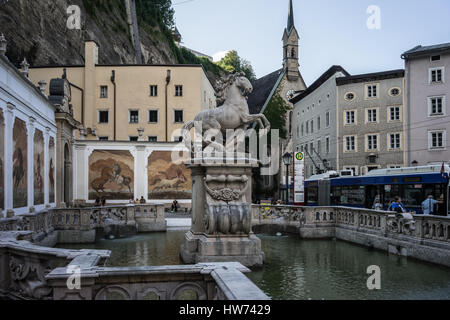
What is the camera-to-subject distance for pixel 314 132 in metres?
55.2

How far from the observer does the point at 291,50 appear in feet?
289

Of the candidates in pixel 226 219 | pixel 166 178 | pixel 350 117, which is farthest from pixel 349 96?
pixel 226 219

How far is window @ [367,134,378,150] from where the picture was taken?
44812 millimetres

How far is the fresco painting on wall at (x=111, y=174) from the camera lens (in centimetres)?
3194

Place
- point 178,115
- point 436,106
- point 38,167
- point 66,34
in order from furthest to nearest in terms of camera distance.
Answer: point 66,34 → point 178,115 → point 436,106 → point 38,167

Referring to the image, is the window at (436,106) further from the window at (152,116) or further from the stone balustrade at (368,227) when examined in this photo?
the stone balustrade at (368,227)

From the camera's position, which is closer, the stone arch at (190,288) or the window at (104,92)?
the stone arch at (190,288)

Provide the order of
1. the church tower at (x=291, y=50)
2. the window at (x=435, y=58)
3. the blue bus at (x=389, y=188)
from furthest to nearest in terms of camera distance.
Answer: the church tower at (x=291, y=50)
the window at (x=435, y=58)
the blue bus at (x=389, y=188)

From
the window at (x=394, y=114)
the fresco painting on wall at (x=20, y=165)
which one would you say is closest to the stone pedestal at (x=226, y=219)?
the fresco painting on wall at (x=20, y=165)

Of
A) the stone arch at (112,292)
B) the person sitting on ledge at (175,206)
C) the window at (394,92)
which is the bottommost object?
the person sitting on ledge at (175,206)

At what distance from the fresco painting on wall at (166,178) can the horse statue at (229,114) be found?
22401 mm

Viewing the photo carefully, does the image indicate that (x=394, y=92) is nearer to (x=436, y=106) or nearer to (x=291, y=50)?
(x=436, y=106)

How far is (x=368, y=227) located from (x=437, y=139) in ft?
97.0

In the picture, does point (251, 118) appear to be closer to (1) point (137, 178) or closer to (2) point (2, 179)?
(2) point (2, 179)
